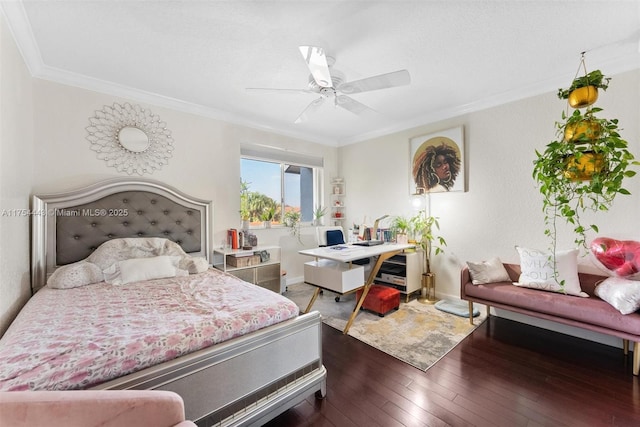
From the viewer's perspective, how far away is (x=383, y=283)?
349 cm

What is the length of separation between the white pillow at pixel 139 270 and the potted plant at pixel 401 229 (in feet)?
8.22

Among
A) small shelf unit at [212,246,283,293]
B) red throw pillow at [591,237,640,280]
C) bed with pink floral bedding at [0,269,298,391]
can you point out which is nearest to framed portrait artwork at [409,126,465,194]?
red throw pillow at [591,237,640,280]

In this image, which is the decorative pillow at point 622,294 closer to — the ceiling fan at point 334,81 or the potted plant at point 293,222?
the ceiling fan at point 334,81

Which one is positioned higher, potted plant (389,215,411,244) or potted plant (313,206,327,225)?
potted plant (313,206,327,225)

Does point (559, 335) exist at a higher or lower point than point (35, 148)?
lower

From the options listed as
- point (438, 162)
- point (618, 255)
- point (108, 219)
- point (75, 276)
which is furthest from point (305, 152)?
point (618, 255)

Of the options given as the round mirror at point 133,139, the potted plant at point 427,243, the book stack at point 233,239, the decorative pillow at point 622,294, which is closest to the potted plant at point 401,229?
the potted plant at point 427,243

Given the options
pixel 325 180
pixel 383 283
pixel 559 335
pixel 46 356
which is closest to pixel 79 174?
pixel 46 356

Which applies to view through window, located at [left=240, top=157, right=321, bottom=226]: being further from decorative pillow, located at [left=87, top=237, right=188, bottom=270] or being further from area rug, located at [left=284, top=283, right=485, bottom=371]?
area rug, located at [left=284, top=283, right=485, bottom=371]

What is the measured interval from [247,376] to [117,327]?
2.26 ft

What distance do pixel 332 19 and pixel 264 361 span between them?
85.4 inches

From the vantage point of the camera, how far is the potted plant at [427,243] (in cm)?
332

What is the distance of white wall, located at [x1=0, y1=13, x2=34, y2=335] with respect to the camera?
152cm

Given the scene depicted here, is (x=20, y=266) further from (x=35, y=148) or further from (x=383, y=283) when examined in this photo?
(x=383, y=283)
